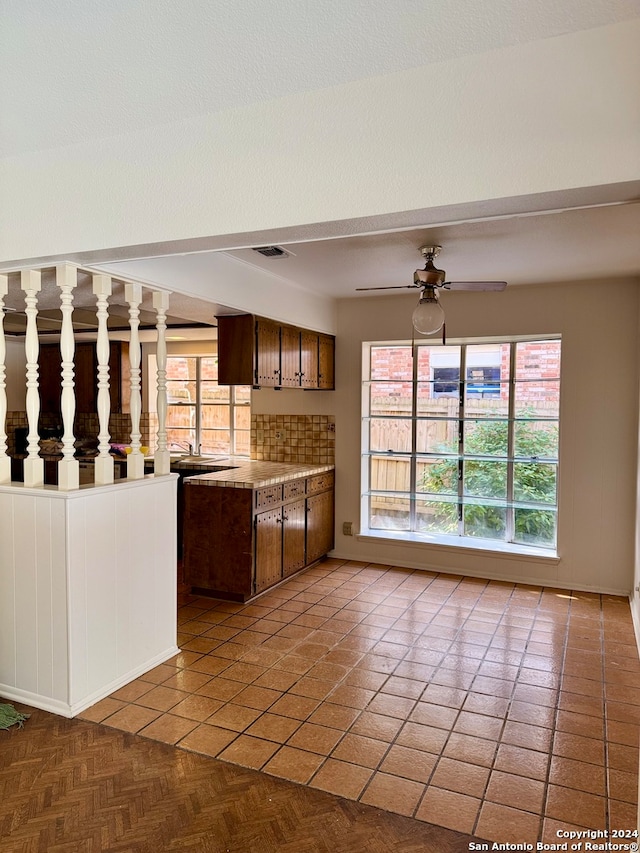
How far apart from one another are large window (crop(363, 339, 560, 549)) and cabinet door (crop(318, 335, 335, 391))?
0.34 metres

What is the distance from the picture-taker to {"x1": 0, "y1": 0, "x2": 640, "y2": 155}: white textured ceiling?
165 cm

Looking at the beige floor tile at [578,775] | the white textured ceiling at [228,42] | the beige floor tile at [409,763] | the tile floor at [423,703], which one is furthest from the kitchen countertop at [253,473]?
the white textured ceiling at [228,42]

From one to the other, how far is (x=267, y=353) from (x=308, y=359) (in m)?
0.76

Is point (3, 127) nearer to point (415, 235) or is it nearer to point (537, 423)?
point (415, 235)

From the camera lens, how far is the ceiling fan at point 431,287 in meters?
3.49

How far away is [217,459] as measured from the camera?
6293mm

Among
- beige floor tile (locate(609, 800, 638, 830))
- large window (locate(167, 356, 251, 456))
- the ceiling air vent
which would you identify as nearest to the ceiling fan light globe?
the ceiling air vent

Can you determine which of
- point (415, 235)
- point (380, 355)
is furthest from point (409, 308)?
point (415, 235)

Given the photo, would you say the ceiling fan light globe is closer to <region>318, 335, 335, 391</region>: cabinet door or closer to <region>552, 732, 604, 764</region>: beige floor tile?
<region>318, 335, 335, 391</region>: cabinet door

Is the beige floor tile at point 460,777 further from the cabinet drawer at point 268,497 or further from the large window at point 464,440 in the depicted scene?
the large window at point 464,440

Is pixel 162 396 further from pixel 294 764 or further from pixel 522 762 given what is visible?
pixel 522 762

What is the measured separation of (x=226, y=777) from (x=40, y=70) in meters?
2.78

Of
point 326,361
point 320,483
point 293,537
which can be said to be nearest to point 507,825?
point 293,537

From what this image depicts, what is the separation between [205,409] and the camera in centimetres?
691
